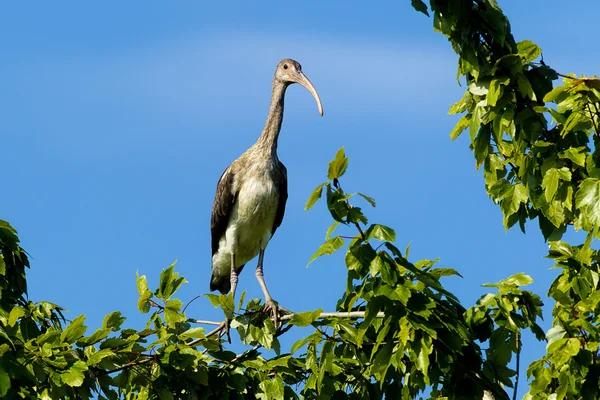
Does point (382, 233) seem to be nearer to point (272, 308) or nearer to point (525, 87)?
point (525, 87)

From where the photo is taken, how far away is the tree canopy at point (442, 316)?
559 cm

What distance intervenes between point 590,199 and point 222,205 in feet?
19.4

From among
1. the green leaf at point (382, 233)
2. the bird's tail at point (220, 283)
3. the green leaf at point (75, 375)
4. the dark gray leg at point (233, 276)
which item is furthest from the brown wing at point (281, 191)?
the green leaf at point (382, 233)

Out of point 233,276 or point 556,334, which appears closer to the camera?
point 556,334

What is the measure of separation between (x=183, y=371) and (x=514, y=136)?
259 cm

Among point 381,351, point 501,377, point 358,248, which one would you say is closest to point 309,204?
point 358,248

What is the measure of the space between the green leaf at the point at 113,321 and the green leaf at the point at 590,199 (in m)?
2.88

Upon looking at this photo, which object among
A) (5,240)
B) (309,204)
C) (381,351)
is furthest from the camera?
(5,240)

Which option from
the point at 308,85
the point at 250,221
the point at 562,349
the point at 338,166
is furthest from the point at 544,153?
the point at 308,85

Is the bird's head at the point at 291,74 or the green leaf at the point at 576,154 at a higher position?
the bird's head at the point at 291,74

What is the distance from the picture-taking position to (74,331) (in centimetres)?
606

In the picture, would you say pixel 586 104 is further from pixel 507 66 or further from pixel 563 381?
pixel 563 381

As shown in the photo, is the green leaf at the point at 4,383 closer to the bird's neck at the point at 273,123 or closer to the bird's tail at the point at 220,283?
the bird's neck at the point at 273,123

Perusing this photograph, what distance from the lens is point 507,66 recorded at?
6.41 m
